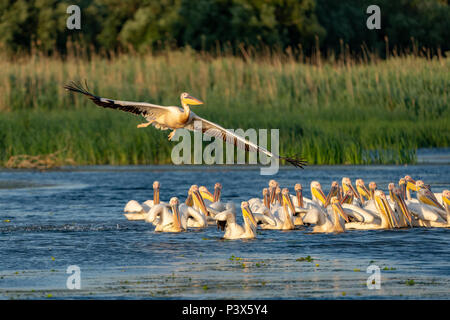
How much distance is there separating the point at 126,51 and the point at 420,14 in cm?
1417

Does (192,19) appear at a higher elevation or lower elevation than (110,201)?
higher

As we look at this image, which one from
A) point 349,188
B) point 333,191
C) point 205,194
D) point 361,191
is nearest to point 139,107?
point 205,194

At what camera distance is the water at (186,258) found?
411 inches

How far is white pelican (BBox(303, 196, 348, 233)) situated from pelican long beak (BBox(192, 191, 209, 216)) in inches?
61.8

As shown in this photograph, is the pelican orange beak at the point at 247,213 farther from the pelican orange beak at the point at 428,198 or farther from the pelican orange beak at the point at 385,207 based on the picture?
the pelican orange beak at the point at 428,198

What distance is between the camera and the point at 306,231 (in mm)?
14906

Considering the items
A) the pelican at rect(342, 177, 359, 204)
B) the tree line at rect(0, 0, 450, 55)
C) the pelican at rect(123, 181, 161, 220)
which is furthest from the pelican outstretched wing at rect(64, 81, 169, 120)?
the tree line at rect(0, 0, 450, 55)

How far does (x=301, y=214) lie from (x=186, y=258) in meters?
3.48

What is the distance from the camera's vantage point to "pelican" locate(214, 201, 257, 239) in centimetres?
1401

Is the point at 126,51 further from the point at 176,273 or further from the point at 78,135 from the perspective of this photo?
the point at 176,273

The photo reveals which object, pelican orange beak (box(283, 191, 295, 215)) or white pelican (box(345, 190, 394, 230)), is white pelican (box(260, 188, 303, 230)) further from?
white pelican (box(345, 190, 394, 230))

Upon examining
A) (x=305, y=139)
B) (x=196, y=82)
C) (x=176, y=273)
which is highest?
(x=196, y=82)

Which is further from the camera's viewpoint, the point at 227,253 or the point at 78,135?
the point at 78,135

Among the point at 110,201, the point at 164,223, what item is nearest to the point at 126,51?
the point at 110,201
